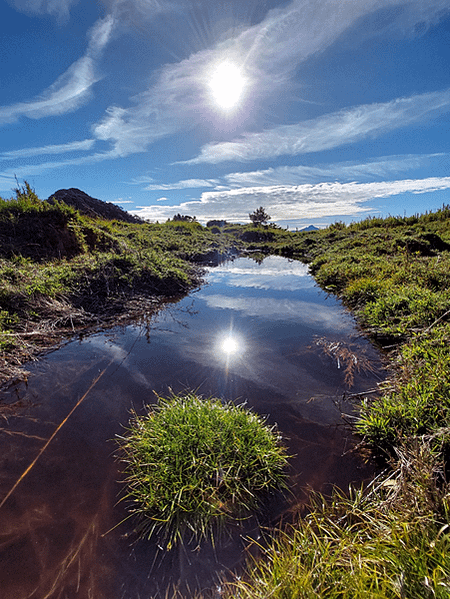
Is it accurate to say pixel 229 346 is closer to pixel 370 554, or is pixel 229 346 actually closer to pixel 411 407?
pixel 411 407

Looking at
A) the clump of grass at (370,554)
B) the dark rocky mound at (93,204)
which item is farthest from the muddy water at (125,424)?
the dark rocky mound at (93,204)

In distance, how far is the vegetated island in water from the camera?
157 cm

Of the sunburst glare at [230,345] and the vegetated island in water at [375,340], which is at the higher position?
the vegetated island in water at [375,340]

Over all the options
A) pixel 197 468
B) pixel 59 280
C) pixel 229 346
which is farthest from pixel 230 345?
pixel 59 280

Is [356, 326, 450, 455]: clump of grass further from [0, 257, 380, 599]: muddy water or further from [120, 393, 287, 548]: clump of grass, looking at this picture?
[120, 393, 287, 548]: clump of grass

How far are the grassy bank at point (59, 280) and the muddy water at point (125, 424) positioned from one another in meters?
0.73

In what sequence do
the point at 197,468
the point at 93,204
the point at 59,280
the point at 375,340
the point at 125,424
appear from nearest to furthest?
the point at 197,468 < the point at 125,424 < the point at 375,340 < the point at 59,280 < the point at 93,204

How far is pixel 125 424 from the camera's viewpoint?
10.6ft

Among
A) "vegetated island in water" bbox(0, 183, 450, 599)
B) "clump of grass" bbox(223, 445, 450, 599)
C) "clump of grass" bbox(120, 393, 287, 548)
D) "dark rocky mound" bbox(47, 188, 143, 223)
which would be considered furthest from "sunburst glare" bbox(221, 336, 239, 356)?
"dark rocky mound" bbox(47, 188, 143, 223)

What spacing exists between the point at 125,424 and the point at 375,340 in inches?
198

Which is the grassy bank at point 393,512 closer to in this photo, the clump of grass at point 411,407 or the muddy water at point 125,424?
the clump of grass at point 411,407

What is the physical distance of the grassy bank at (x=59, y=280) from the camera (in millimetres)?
5215

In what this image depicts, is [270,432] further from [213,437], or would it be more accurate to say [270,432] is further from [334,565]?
[334,565]

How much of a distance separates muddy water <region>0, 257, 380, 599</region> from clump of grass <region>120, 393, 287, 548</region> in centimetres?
14
